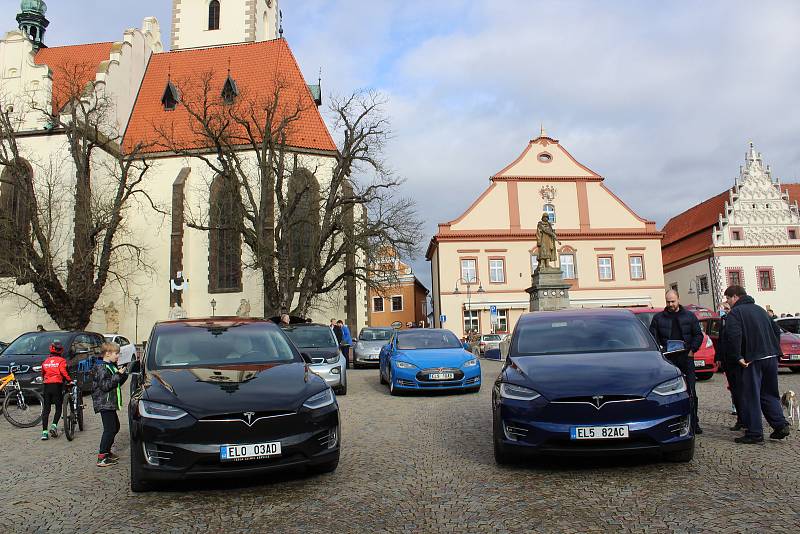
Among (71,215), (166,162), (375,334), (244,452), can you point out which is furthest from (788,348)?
(71,215)

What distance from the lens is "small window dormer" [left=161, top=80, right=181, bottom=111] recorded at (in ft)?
120

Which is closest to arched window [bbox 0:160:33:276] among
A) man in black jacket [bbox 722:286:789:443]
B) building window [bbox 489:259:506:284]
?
man in black jacket [bbox 722:286:789:443]

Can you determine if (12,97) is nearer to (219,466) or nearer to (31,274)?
(31,274)

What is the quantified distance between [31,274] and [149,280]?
6772mm

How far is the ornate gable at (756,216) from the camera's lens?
160ft

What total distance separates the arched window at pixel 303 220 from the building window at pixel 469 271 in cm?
1668

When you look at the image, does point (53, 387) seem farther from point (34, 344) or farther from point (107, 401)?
point (34, 344)

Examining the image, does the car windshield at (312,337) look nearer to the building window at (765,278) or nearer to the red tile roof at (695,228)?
the red tile roof at (695,228)

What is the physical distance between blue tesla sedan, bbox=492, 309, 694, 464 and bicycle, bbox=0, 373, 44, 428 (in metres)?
7.90

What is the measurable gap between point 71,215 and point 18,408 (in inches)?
947

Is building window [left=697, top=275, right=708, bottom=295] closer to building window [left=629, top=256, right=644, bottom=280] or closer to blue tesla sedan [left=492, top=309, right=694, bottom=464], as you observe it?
building window [left=629, top=256, right=644, bottom=280]

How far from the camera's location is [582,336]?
7.09m

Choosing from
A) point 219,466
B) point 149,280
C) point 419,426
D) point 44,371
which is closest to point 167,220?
point 149,280

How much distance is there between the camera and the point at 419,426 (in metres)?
8.96
